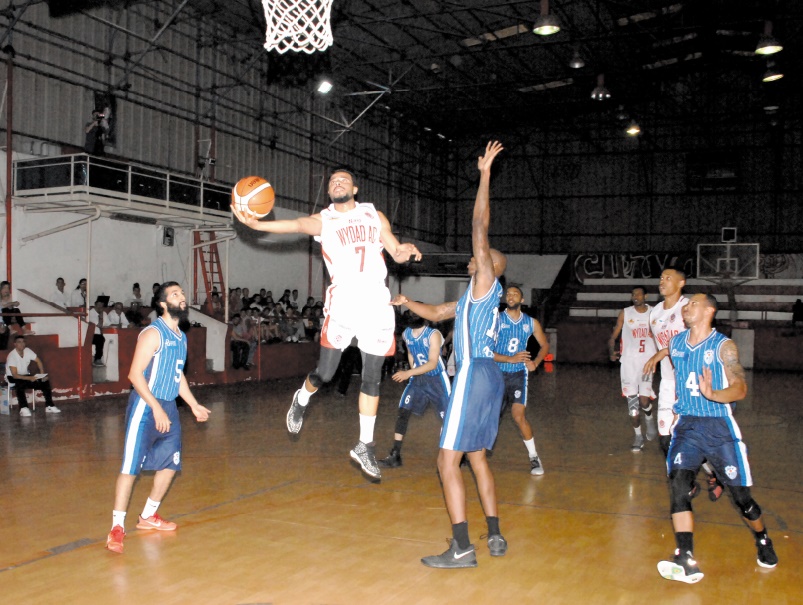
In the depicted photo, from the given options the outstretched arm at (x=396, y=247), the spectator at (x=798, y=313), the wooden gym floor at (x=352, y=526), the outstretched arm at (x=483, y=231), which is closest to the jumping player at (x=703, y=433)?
the wooden gym floor at (x=352, y=526)

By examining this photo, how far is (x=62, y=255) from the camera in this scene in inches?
688

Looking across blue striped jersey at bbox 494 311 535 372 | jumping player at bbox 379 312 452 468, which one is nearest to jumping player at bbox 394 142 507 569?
jumping player at bbox 379 312 452 468

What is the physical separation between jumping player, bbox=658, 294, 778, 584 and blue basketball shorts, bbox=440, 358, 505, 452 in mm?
1241

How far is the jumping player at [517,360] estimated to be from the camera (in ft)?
27.2

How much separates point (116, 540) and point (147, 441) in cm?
71

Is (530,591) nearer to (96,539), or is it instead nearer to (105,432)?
(96,539)

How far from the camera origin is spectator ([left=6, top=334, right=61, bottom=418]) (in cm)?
1255

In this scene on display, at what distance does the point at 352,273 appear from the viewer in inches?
217

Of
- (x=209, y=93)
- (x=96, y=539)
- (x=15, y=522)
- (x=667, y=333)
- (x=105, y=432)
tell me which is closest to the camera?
(x=96, y=539)

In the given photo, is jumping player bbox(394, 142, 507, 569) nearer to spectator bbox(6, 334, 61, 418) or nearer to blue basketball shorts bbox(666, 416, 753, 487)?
blue basketball shorts bbox(666, 416, 753, 487)

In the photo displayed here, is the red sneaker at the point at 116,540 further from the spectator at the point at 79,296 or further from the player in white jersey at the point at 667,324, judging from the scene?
the spectator at the point at 79,296

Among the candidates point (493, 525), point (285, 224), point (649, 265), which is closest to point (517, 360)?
point (493, 525)

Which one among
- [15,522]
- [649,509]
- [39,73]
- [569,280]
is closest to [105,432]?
[15,522]

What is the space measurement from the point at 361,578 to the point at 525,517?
206 centimetres
